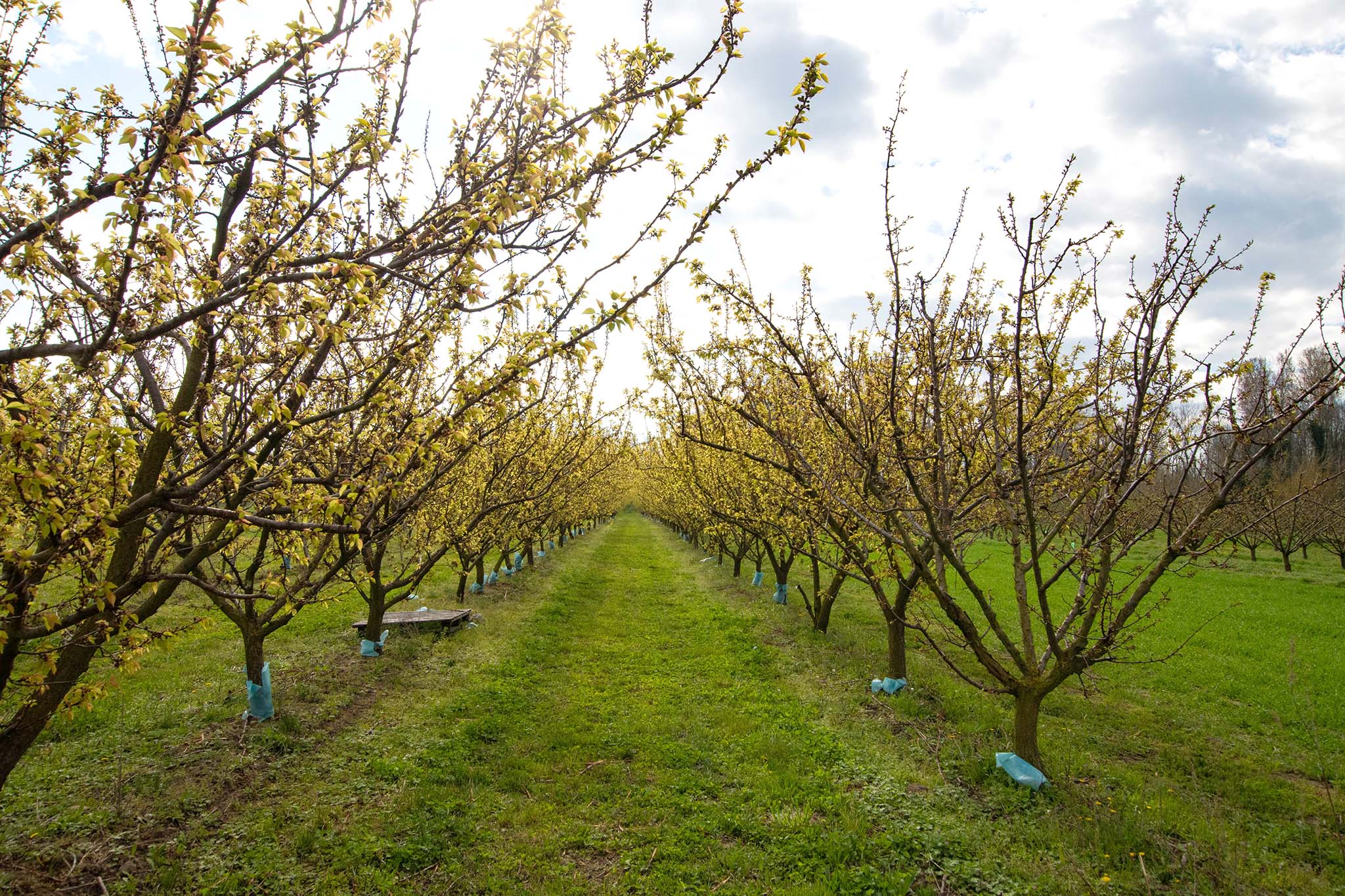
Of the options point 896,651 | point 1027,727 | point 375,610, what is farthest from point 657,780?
point 375,610

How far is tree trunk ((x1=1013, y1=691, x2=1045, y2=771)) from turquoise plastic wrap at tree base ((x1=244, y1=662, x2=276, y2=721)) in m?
8.37

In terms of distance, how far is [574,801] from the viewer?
6.02 metres

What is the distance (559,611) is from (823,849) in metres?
10.0

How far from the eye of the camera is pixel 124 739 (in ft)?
20.8

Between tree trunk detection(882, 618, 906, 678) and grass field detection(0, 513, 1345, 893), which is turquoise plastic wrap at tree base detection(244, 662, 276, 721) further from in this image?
tree trunk detection(882, 618, 906, 678)

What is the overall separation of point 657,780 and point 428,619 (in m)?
7.04

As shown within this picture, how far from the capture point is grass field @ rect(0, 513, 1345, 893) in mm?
4789

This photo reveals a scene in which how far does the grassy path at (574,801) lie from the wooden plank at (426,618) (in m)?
2.68

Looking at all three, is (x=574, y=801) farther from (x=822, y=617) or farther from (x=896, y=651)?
(x=822, y=617)

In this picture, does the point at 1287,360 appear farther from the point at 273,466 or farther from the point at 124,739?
the point at 124,739

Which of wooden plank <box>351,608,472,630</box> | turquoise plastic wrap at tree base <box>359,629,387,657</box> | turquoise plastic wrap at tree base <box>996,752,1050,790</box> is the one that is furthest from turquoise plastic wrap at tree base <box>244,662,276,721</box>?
turquoise plastic wrap at tree base <box>996,752,1050,790</box>

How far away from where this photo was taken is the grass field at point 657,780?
4.79 m

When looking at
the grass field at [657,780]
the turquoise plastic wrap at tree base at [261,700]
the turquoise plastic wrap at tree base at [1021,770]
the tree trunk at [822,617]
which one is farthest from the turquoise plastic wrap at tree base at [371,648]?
the turquoise plastic wrap at tree base at [1021,770]

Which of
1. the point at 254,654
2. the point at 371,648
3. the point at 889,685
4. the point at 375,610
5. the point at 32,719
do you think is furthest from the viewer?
the point at 371,648
